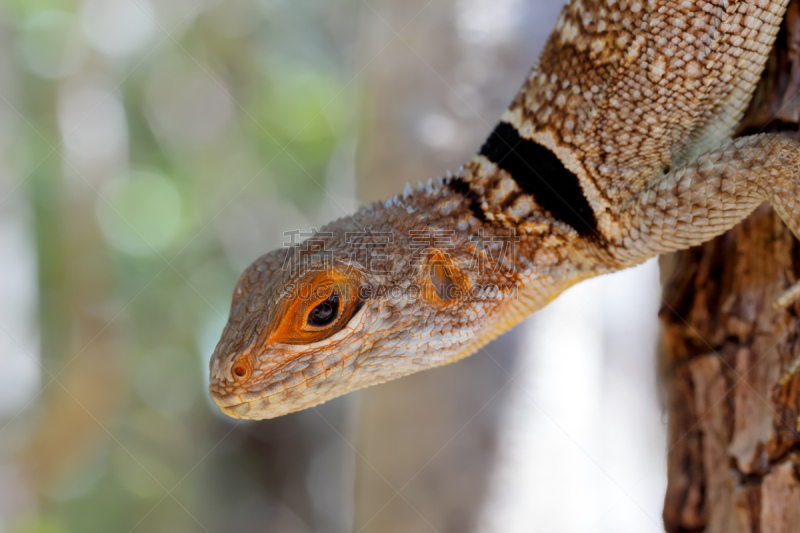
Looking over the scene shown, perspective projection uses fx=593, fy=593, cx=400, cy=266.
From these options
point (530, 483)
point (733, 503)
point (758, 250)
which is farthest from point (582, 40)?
point (530, 483)

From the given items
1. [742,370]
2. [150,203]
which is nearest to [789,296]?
[742,370]

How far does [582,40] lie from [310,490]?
5753 mm

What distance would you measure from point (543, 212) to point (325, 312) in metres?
0.77

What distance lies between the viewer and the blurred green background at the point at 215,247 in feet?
9.97

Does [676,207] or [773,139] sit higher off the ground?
[773,139]

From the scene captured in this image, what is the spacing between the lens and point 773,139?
5.14 ft

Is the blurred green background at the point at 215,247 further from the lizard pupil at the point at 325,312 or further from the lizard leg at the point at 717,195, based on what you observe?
the lizard pupil at the point at 325,312

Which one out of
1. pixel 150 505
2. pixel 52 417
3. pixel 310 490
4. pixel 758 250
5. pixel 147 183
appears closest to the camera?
pixel 758 250

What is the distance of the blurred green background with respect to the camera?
3039 millimetres

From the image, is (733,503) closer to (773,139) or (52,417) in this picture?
(773,139)

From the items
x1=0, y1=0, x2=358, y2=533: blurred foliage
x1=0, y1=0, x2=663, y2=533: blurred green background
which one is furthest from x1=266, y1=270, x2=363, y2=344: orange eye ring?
x1=0, y1=0, x2=358, y2=533: blurred foliage

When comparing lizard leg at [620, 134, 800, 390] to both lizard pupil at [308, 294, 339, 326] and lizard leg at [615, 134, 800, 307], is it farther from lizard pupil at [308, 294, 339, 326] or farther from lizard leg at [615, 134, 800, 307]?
lizard pupil at [308, 294, 339, 326]

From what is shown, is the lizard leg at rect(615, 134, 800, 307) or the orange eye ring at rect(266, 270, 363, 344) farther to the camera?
the orange eye ring at rect(266, 270, 363, 344)

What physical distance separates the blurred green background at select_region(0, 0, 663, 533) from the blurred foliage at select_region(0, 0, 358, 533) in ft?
0.07
